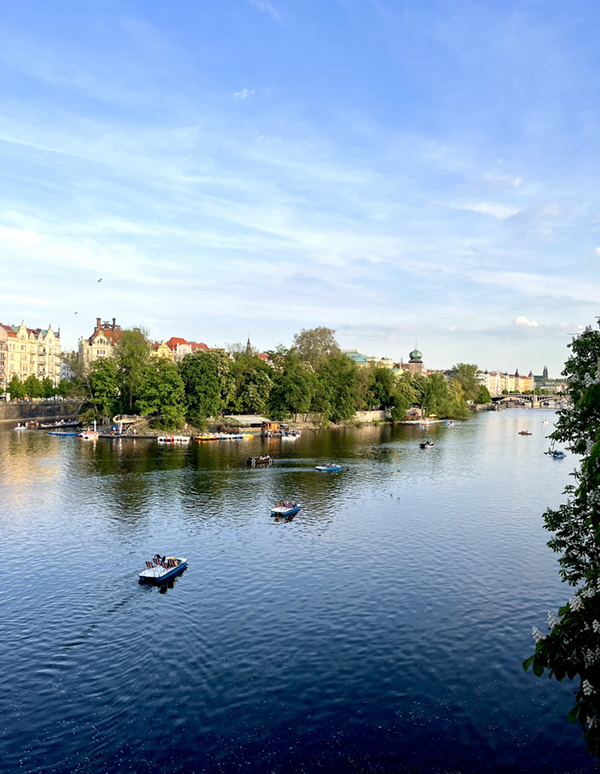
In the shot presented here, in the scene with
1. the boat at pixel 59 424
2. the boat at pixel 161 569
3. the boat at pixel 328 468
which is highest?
the boat at pixel 59 424

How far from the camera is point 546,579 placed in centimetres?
4069

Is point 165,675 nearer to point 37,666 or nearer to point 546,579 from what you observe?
point 37,666

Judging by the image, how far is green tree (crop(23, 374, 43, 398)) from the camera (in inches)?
6716

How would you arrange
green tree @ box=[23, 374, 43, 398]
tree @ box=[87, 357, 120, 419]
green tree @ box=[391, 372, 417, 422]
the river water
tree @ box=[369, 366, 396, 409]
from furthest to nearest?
tree @ box=[369, 366, 396, 409], green tree @ box=[391, 372, 417, 422], green tree @ box=[23, 374, 43, 398], tree @ box=[87, 357, 120, 419], the river water

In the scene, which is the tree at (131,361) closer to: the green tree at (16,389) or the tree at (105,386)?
the tree at (105,386)

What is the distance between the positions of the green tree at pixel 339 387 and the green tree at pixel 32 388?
84.2m

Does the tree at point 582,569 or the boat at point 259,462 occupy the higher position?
the tree at point 582,569

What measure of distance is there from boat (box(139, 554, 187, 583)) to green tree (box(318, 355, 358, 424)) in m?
115

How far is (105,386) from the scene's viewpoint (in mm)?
131375

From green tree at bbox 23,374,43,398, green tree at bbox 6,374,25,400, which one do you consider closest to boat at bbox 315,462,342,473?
green tree at bbox 6,374,25,400

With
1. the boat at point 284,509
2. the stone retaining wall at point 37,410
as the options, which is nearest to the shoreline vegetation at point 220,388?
the stone retaining wall at point 37,410

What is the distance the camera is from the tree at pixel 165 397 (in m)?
126

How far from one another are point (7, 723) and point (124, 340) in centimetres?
12195

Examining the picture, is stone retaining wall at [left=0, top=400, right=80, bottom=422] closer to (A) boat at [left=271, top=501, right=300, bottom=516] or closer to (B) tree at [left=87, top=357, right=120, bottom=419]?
(B) tree at [left=87, top=357, right=120, bottom=419]
